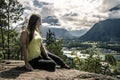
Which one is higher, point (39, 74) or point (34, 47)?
point (34, 47)

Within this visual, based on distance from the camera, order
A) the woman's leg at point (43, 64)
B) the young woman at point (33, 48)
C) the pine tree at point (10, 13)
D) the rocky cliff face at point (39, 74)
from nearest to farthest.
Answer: the rocky cliff face at point (39, 74), the young woman at point (33, 48), the woman's leg at point (43, 64), the pine tree at point (10, 13)

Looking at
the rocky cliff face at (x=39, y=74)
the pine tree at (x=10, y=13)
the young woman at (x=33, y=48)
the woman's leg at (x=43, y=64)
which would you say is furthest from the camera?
the pine tree at (x=10, y=13)

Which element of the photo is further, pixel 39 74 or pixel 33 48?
pixel 33 48

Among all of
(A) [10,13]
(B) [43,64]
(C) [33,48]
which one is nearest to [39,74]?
(B) [43,64]

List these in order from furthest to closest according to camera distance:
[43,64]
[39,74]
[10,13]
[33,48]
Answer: [10,13] < [33,48] < [43,64] < [39,74]

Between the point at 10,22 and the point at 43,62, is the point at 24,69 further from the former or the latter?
the point at 10,22

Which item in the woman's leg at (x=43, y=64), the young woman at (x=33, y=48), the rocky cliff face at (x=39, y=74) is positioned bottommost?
the rocky cliff face at (x=39, y=74)

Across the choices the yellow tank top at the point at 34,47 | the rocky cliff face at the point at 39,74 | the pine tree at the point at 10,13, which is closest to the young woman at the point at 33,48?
the yellow tank top at the point at 34,47

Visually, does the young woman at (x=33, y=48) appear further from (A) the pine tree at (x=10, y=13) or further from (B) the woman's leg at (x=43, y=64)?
(A) the pine tree at (x=10, y=13)

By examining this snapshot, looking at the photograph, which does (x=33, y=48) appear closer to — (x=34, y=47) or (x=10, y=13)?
(x=34, y=47)

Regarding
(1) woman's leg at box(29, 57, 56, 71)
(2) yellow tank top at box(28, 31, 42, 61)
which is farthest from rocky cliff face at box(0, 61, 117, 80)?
(2) yellow tank top at box(28, 31, 42, 61)

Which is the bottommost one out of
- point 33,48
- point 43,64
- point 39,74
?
point 39,74

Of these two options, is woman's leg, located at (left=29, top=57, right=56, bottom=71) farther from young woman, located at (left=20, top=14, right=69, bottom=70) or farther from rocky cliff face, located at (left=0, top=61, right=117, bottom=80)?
rocky cliff face, located at (left=0, top=61, right=117, bottom=80)

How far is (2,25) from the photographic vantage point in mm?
54500
